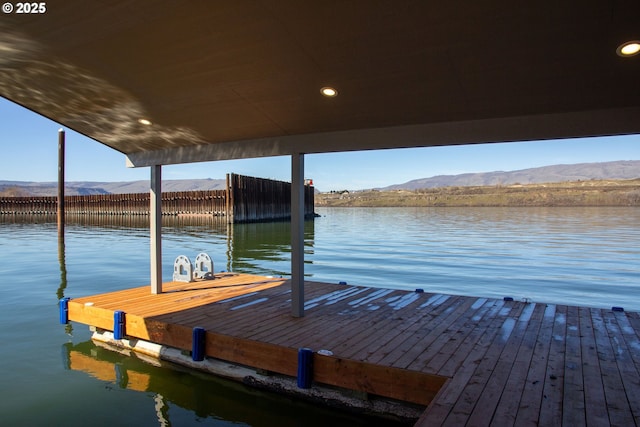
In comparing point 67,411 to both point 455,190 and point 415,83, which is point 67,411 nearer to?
point 415,83

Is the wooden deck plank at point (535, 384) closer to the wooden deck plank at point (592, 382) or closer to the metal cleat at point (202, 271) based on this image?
the wooden deck plank at point (592, 382)

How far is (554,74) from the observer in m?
3.85

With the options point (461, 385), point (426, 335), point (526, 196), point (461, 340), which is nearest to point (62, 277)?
point (426, 335)

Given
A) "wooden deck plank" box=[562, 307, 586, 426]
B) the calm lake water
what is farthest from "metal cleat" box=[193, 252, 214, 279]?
"wooden deck plank" box=[562, 307, 586, 426]

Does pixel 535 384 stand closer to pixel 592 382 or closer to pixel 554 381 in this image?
pixel 554 381

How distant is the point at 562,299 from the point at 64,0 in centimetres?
1248

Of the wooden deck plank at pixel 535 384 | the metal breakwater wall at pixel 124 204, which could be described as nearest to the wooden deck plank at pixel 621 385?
the wooden deck plank at pixel 535 384

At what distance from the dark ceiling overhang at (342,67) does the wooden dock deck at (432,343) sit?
97.4 inches

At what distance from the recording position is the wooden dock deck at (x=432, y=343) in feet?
11.5

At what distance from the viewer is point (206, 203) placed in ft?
136

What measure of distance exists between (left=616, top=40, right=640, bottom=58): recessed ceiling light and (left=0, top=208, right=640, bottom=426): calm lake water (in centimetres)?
435

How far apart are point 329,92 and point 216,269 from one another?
11604 mm

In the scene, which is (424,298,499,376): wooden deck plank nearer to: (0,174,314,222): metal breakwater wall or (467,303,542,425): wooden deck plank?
(467,303,542,425): wooden deck plank

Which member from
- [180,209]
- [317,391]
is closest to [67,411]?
[317,391]
